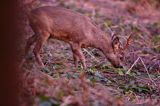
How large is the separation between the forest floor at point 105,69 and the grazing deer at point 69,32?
0.80 feet

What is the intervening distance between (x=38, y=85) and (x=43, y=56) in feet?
10.6

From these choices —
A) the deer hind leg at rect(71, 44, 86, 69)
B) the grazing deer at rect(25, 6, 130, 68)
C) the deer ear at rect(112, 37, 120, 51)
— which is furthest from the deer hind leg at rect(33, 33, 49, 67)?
the deer ear at rect(112, 37, 120, 51)

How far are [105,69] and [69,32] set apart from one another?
40.4 inches

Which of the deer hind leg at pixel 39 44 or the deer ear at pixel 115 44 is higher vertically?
the deer hind leg at pixel 39 44

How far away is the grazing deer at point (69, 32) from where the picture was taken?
9.12 m

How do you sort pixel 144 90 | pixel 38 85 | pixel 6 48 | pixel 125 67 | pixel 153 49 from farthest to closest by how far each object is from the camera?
pixel 153 49
pixel 125 67
pixel 144 90
pixel 38 85
pixel 6 48

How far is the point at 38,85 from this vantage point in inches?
264

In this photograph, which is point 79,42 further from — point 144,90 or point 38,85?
point 38,85

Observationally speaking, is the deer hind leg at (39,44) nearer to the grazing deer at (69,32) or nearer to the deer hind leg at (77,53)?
the grazing deer at (69,32)

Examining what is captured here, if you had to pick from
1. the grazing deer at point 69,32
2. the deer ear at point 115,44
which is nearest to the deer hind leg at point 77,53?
the grazing deer at point 69,32

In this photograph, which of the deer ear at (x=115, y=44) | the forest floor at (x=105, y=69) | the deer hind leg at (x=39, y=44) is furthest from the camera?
the deer ear at (x=115, y=44)

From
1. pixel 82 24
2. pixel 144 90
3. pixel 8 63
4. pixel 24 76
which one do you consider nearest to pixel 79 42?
pixel 82 24

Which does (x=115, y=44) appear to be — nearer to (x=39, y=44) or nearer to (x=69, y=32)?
(x=69, y=32)

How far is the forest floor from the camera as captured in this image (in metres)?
6.59
